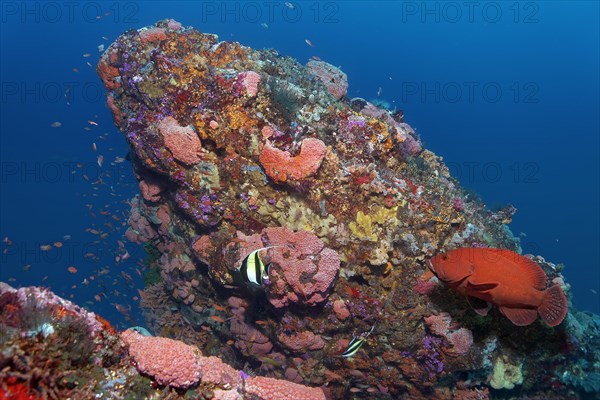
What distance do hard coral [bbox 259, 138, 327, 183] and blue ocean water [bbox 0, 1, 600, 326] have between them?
4330mm

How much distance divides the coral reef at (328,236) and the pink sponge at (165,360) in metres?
1.71

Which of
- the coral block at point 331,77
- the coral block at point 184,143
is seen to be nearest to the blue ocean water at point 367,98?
the coral block at point 331,77

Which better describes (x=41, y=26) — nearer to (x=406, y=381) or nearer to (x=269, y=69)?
(x=269, y=69)

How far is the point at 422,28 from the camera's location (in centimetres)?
12056

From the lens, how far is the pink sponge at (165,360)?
10.3ft

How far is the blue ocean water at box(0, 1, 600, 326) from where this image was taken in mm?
34250

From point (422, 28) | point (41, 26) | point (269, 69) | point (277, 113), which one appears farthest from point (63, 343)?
point (422, 28)

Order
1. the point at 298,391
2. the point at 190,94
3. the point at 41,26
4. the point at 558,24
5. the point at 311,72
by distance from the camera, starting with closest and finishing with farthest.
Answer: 1. the point at 298,391
2. the point at 190,94
3. the point at 311,72
4. the point at 41,26
5. the point at 558,24

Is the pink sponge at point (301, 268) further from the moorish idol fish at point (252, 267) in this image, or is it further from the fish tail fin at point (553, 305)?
the fish tail fin at point (553, 305)

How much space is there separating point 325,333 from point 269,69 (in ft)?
16.3

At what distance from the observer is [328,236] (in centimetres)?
562

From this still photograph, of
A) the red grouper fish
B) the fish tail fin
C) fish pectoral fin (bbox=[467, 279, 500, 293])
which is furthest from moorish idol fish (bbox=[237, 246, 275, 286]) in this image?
the fish tail fin

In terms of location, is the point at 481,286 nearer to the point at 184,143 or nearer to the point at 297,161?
the point at 297,161

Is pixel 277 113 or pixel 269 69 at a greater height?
pixel 269 69
